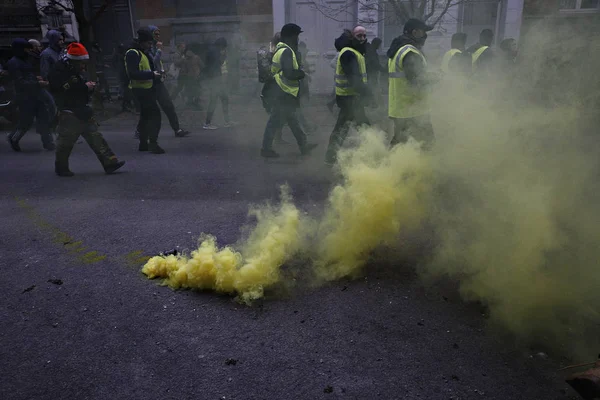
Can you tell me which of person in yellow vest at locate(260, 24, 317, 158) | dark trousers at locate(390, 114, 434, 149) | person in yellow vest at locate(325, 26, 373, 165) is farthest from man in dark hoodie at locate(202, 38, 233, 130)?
dark trousers at locate(390, 114, 434, 149)

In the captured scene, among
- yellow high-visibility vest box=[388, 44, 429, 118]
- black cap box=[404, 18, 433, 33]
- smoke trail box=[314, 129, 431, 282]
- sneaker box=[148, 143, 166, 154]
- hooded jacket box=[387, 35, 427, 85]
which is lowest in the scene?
sneaker box=[148, 143, 166, 154]

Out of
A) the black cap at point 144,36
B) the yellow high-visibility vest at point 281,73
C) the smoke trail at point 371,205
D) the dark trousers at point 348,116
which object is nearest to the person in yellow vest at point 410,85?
the dark trousers at point 348,116

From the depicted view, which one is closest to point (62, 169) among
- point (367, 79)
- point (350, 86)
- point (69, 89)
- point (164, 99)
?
point (69, 89)

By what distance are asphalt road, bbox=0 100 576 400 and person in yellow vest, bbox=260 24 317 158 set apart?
2.57 metres

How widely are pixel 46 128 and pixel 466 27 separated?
12.3 m

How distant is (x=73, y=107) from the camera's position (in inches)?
245

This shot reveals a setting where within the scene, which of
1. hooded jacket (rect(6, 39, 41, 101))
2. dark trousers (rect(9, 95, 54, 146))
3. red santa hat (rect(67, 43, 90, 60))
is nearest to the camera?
red santa hat (rect(67, 43, 90, 60))

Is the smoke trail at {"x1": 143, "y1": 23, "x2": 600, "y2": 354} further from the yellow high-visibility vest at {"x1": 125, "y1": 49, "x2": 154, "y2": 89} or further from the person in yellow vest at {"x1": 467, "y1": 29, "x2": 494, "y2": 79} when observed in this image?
the yellow high-visibility vest at {"x1": 125, "y1": 49, "x2": 154, "y2": 89}

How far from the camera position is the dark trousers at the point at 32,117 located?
8.27 meters

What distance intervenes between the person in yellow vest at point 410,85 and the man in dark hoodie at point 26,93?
6.29 m

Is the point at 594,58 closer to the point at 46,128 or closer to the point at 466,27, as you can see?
the point at 46,128

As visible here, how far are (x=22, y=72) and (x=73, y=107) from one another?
285 centimetres

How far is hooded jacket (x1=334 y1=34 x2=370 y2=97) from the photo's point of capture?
6117mm

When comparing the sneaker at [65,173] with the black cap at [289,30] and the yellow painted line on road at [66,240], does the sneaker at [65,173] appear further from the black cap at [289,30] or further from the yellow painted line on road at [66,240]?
the black cap at [289,30]
